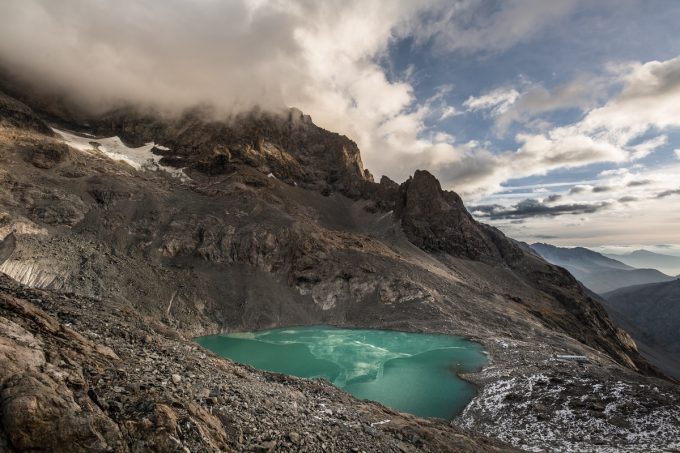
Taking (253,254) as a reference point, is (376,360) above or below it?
below

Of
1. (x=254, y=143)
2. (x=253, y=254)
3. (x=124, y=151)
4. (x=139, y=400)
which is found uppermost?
(x=254, y=143)

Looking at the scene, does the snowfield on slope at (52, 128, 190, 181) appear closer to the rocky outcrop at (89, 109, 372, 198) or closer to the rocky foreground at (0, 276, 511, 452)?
the rocky outcrop at (89, 109, 372, 198)

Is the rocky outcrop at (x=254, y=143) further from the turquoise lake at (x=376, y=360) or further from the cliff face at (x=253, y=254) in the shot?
the turquoise lake at (x=376, y=360)

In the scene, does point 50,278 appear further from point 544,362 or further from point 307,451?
point 544,362

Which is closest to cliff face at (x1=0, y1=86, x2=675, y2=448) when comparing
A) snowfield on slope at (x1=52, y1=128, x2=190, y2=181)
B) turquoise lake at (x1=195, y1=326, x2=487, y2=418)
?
snowfield on slope at (x1=52, y1=128, x2=190, y2=181)

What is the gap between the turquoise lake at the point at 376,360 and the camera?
35031 millimetres

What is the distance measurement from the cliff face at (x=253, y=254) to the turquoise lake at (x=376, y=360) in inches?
170

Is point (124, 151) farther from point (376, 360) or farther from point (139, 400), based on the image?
point (139, 400)

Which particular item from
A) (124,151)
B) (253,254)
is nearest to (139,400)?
(253,254)

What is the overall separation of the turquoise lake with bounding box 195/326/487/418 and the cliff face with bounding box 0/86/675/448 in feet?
14.1

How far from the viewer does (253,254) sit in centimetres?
8312

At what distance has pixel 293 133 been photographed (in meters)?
174

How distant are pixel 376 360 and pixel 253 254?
43.9 metres

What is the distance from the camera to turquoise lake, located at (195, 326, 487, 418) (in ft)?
115
